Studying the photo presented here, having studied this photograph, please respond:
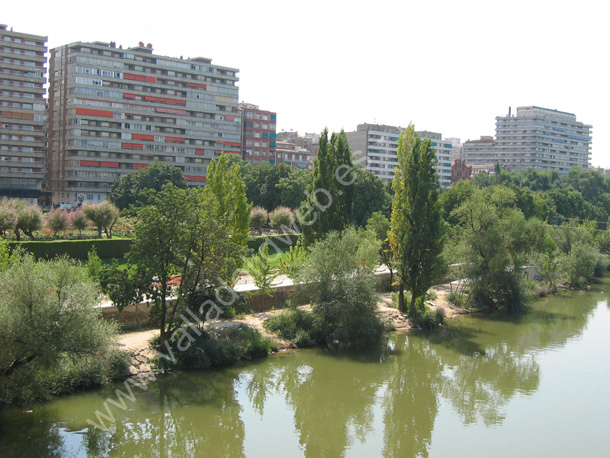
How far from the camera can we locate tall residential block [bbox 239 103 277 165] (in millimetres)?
95000

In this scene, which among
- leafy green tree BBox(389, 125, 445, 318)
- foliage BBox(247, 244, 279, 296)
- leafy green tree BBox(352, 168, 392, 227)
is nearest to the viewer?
foliage BBox(247, 244, 279, 296)

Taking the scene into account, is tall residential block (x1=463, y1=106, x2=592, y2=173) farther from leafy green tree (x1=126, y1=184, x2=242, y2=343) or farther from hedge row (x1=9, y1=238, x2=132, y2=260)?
leafy green tree (x1=126, y1=184, x2=242, y2=343)

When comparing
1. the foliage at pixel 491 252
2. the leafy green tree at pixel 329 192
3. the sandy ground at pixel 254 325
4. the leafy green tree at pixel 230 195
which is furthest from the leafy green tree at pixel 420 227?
the leafy green tree at pixel 230 195

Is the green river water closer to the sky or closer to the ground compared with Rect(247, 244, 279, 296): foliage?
closer to the ground

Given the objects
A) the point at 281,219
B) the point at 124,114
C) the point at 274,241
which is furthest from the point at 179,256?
the point at 124,114

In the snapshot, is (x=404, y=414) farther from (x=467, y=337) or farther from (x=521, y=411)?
(x=467, y=337)

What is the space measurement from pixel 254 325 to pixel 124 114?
64.9 m

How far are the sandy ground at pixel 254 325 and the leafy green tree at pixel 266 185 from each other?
83.0ft

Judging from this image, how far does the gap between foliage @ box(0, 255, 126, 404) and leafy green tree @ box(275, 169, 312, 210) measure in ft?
117

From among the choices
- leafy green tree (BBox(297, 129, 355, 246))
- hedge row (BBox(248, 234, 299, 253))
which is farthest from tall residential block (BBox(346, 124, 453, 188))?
leafy green tree (BBox(297, 129, 355, 246))

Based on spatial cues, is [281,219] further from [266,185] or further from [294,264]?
[294,264]

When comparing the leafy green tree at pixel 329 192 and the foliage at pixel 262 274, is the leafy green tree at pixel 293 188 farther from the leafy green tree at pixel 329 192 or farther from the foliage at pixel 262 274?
the foliage at pixel 262 274

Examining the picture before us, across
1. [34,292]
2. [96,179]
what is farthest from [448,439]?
[96,179]

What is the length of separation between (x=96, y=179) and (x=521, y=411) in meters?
71.1
